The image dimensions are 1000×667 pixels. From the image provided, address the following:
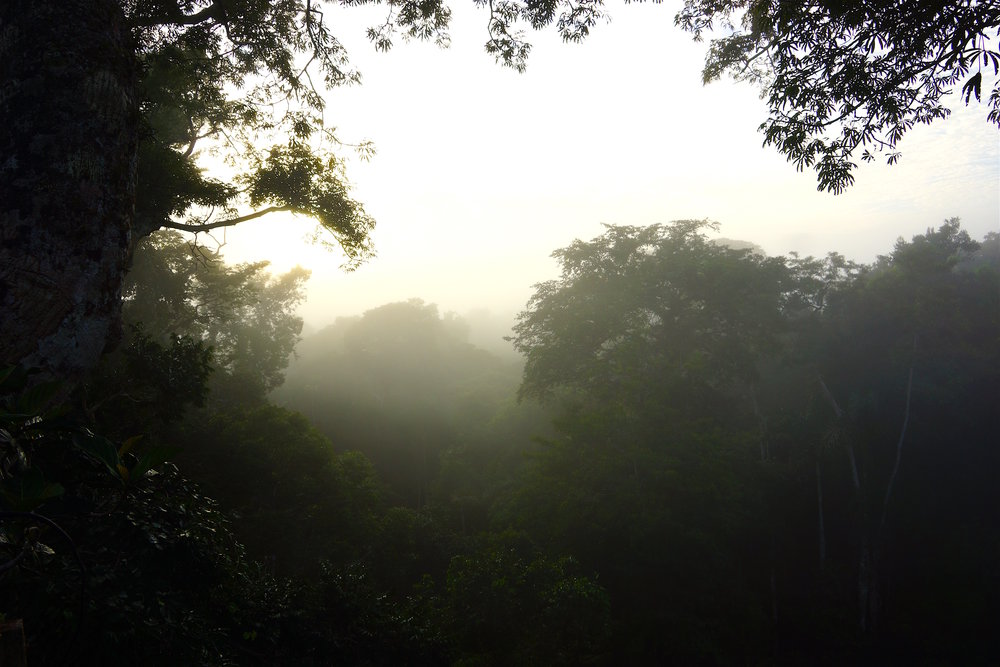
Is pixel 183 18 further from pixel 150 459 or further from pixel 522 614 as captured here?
pixel 522 614

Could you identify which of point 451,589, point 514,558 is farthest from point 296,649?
point 514,558

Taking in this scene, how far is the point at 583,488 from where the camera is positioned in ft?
37.3

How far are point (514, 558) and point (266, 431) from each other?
6.72m

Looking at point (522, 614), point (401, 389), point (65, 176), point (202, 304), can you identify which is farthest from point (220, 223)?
point (401, 389)

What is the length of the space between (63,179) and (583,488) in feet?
35.7

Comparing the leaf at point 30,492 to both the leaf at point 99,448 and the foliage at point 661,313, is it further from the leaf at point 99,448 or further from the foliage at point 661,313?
the foliage at point 661,313

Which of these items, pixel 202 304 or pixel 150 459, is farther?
pixel 202 304

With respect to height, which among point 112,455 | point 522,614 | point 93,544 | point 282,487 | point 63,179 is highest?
point 63,179

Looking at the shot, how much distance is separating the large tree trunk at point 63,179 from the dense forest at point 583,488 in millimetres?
434

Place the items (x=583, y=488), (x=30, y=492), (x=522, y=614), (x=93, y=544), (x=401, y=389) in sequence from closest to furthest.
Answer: (x=30, y=492)
(x=93, y=544)
(x=522, y=614)
(x=583, y=488)
(x=401, y=389)

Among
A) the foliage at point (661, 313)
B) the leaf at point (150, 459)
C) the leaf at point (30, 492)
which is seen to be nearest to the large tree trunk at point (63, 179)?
the leaf at point (150, 459)

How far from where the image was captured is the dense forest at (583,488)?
238cm

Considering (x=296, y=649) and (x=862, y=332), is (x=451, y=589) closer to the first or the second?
(x=296, y=649)

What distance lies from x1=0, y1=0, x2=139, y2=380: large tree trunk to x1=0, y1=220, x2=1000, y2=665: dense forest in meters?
0.43
